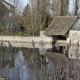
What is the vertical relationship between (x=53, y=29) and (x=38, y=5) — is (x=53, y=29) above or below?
below

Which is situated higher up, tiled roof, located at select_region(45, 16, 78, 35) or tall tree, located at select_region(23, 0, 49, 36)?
tall tree, located at select_region(23, 0, 49, 36)

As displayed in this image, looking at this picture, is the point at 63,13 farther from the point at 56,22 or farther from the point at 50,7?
the point at 56,22

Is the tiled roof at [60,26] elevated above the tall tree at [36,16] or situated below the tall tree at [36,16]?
below

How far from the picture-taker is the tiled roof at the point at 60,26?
34438 mm

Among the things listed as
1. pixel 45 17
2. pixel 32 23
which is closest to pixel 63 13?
pixel 45 17

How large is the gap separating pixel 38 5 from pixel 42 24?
3147 millimetres

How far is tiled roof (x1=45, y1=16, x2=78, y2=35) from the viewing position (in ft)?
113

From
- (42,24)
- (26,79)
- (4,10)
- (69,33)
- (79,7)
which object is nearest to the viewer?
(26,79)

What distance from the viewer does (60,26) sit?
35.9 metres

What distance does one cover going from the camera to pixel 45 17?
4434 cm

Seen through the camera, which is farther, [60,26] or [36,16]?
[36,16]

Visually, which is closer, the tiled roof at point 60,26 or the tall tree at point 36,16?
the tiled roof at point 60,26

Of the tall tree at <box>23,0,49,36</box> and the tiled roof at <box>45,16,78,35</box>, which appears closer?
the tiled roof at <box>45,16,78,35</box>

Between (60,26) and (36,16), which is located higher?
(36,16)
